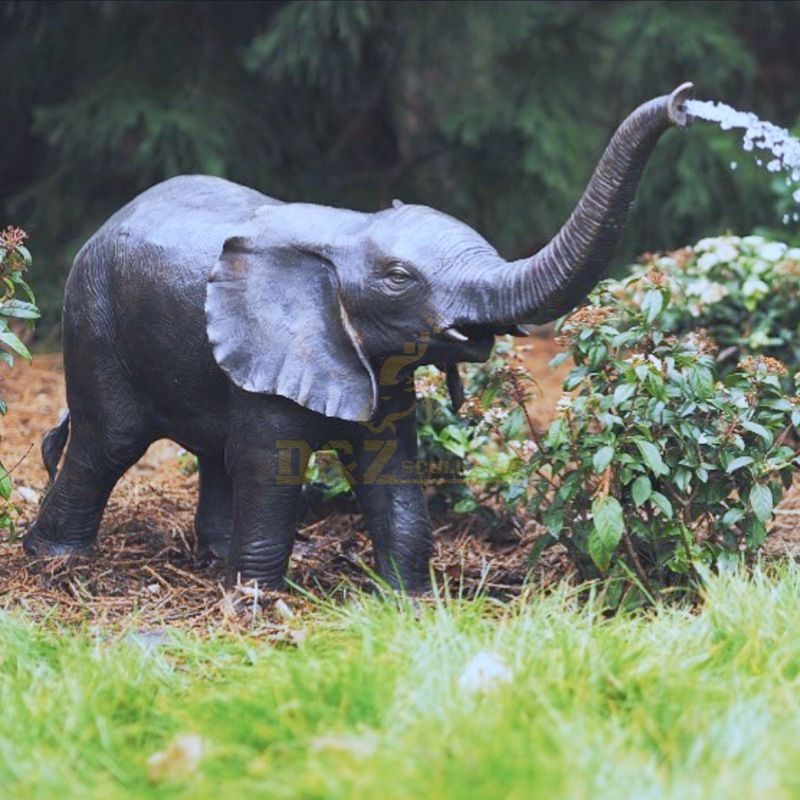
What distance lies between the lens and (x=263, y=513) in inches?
201

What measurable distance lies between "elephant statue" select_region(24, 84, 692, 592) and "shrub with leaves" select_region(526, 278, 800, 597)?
488 millimetres

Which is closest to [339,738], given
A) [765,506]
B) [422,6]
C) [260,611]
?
[260,611]

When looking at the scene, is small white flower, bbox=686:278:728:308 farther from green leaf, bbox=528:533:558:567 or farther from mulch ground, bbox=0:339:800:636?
green leaf, bbox=528:533:558:567

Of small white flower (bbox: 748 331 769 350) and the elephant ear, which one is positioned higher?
small white flower (bbox: 748 331 769 350)

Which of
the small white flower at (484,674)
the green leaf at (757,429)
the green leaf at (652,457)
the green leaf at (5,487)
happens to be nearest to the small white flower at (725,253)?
the green leaf at (757,429)

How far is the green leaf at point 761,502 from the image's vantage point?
16.7ft

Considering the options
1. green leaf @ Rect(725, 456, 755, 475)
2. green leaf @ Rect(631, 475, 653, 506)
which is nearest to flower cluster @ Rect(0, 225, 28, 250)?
green leaf @ Rect(631, 475, 653, 506)

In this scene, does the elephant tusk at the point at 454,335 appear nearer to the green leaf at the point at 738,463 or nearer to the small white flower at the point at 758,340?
the green leaf at the point at 738,463

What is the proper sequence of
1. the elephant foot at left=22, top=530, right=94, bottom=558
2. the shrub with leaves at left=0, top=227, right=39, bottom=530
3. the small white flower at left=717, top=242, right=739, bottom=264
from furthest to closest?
the small white flower at left=717, top=242, right=739, bottom=264 < the elephant foot at left=22, top=530, right=94, bottom=558 < the shrub with leaves at left=0, top=227, right=39, bottom=530

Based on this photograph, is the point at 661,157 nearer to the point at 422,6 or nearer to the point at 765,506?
the point at 422,6

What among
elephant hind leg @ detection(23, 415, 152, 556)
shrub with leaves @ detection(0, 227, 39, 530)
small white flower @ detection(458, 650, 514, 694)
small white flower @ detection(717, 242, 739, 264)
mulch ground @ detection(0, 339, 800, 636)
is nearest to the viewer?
small white flower @ detection(458, 650, 514, 694)

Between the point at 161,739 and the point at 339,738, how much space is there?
594 millimetres

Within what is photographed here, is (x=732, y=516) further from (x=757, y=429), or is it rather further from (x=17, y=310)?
(x=17, y=310)

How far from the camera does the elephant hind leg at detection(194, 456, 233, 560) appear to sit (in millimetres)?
6012
